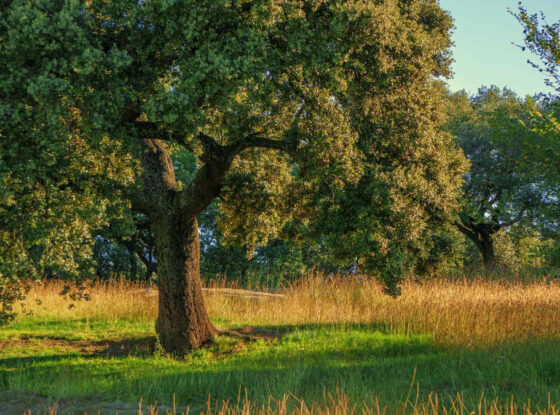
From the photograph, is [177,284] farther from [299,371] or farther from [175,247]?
[299,371]

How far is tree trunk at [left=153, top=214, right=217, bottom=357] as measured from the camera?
40.8ft

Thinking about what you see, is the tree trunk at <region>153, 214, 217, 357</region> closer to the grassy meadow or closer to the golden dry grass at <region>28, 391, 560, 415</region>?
the grassy meadow

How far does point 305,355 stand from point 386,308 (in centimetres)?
511

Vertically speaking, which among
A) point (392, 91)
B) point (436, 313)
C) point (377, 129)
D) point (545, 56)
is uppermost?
point (545, 56)

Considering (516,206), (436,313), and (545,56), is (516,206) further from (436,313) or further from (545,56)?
(545,56)

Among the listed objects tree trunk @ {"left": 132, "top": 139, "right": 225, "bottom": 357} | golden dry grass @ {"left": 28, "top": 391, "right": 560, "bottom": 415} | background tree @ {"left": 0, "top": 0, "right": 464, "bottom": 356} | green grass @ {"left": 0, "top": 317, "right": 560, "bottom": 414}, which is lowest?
green grass @ {"left": 0, "top": 317, "right": 560, "bottom": 414}

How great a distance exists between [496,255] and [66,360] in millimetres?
26871

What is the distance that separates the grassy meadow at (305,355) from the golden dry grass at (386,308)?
49 millimetres

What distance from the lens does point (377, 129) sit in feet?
33.3

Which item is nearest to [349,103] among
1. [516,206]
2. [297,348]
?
[297,348]

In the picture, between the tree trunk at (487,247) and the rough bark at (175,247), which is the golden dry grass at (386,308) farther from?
the tree trunk at (487,247)

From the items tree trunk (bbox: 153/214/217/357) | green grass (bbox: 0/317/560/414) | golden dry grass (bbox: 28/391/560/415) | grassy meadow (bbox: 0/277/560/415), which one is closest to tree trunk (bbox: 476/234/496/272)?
grassy meadow (bbox: 0/277/560/415)

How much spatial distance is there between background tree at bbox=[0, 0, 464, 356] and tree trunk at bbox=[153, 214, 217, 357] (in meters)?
0.03

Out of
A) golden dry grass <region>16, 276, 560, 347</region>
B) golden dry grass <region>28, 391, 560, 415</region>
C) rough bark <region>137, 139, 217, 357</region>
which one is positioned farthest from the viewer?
golden dry grass <region>16, 276, 560, 347</region>
